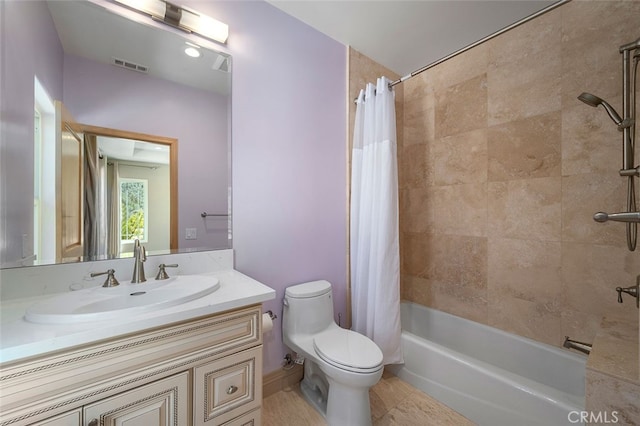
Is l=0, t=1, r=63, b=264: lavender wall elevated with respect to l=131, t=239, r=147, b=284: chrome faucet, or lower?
elevated

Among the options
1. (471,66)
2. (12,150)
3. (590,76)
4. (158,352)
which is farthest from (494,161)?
(12,150)

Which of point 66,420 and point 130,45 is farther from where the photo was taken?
point 130,45

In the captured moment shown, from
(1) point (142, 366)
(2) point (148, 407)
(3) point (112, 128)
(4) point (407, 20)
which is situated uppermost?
(4) point (407, 20)

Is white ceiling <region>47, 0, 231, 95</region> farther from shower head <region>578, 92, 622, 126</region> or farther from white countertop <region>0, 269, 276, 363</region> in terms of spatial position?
shower head <region>578, 92, 622, 126</region>

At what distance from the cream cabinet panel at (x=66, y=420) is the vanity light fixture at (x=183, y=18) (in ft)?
5.34

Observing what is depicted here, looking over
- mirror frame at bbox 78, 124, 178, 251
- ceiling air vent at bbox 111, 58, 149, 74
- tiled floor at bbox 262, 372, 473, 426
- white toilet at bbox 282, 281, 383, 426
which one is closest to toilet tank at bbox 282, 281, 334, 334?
white toilet at bbox 282, 281, 383, 426

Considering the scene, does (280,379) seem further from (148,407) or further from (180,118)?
(180,118)

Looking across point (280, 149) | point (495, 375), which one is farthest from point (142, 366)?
point (495, 375)

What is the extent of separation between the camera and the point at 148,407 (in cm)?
79

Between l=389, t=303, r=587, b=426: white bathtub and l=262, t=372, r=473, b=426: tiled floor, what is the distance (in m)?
0.07

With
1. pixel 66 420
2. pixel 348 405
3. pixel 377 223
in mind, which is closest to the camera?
pixel 66 420

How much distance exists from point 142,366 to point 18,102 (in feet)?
3.51

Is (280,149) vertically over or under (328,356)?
over

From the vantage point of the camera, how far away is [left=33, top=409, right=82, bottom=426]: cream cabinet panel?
66 cm
